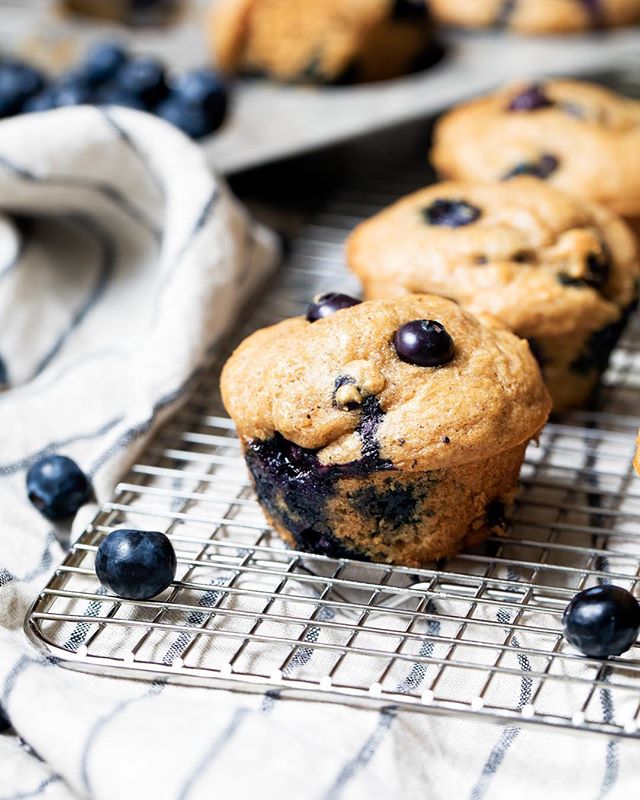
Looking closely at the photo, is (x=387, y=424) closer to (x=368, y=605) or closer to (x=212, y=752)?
(x=368, y=605)

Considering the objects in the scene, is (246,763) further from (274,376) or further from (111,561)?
(274,376)

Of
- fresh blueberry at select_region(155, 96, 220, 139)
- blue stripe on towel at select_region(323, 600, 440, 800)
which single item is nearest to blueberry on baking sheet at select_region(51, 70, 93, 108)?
fresh blueberry at select_region(155, 96, 220, 139)

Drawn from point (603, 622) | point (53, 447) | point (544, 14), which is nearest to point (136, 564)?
point (53, 447)

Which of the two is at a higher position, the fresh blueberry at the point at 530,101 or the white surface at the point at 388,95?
the fresh blueberry at the point at 530,101

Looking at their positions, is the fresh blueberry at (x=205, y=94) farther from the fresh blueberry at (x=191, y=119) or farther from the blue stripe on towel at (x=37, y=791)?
the blue stripe on towel at (x=37, y=791)

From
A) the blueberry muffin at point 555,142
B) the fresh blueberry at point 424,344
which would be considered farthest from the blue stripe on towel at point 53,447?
the blueberry muffin at point 555,142

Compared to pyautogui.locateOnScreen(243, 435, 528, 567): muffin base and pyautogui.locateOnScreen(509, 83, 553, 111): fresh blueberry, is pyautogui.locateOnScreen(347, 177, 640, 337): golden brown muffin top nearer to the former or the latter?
pyautogui.locateOnScreen(243, 435, 528, 567): muffin base
